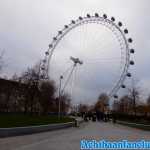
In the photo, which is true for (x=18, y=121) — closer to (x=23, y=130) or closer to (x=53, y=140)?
(x=23, y=130)

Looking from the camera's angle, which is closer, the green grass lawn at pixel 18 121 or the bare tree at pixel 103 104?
the green grass lawn at pixel 18 121

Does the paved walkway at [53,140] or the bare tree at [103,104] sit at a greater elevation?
the bare tree at [103,104]

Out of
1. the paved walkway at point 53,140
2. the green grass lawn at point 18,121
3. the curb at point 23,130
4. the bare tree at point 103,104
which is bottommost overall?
the paved walkway at point 53,140

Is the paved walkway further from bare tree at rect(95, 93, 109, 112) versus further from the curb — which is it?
bare tree at rect(95, 93, 109, 112)

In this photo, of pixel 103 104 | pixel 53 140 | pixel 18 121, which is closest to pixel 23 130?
pixel 53 140

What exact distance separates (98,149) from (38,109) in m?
65.1

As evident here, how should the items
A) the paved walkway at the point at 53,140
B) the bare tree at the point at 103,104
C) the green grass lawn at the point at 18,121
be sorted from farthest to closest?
the bare tree at the point at 103,104 → the green grass lawn at the point at 18,121 → the paved walkway at the point at 53,140

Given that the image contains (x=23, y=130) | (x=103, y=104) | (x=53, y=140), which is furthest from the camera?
(x=103, y=104)

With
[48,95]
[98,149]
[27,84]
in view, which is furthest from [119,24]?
[98,149]

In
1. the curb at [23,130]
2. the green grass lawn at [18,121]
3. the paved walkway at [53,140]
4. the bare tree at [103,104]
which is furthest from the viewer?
the bare tree at [103,104]

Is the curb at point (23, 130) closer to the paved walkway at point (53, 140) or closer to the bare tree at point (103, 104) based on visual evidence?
the paved walkway at point (53, 140)

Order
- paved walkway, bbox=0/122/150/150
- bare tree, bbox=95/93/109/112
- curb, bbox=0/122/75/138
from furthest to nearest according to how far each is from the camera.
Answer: bare tree, bbox=95/93/109/112, curb, bbox=0/122/75/138, paved walkway, bbox=0/122/150/150

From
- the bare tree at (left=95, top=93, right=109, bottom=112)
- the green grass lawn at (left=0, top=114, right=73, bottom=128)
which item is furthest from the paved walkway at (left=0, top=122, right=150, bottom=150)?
the bare tree at (left=95, top=93, right=109, bottom=112)

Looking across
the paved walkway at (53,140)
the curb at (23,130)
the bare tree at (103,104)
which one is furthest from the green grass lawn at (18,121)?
the bare tree at (103,104)
